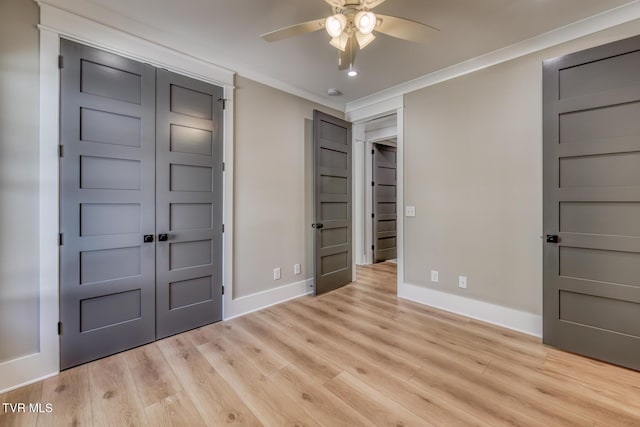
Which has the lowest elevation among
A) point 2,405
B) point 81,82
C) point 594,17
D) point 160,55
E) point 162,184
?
point 2,405

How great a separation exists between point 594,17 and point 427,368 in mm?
Result: 3043

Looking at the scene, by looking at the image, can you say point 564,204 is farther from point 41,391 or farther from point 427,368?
point 41,391

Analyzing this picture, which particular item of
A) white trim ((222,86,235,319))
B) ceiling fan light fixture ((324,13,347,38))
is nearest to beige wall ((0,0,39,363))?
white trim ((222,86,235,319))

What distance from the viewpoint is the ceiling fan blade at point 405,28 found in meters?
1.58

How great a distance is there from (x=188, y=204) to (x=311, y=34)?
75.0 inches

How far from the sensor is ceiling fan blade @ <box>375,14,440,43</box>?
5.20ft

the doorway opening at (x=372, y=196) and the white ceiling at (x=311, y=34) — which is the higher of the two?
the white ceiling at (x=311, y=34)

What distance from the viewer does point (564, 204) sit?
7.34 ft

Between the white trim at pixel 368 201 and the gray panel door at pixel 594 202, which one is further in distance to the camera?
the white trim at pixel 368 201

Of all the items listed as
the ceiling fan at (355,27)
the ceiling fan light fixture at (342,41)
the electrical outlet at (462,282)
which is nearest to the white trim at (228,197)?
the ceiling fan at (355,27)

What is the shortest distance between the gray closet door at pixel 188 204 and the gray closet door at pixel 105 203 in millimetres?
97

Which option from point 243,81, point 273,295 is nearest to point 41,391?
point 273,295

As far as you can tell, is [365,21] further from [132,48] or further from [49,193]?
[49,193]

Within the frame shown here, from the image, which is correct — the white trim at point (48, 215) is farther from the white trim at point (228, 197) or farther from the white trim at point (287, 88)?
the white trim at point (287, 88)
